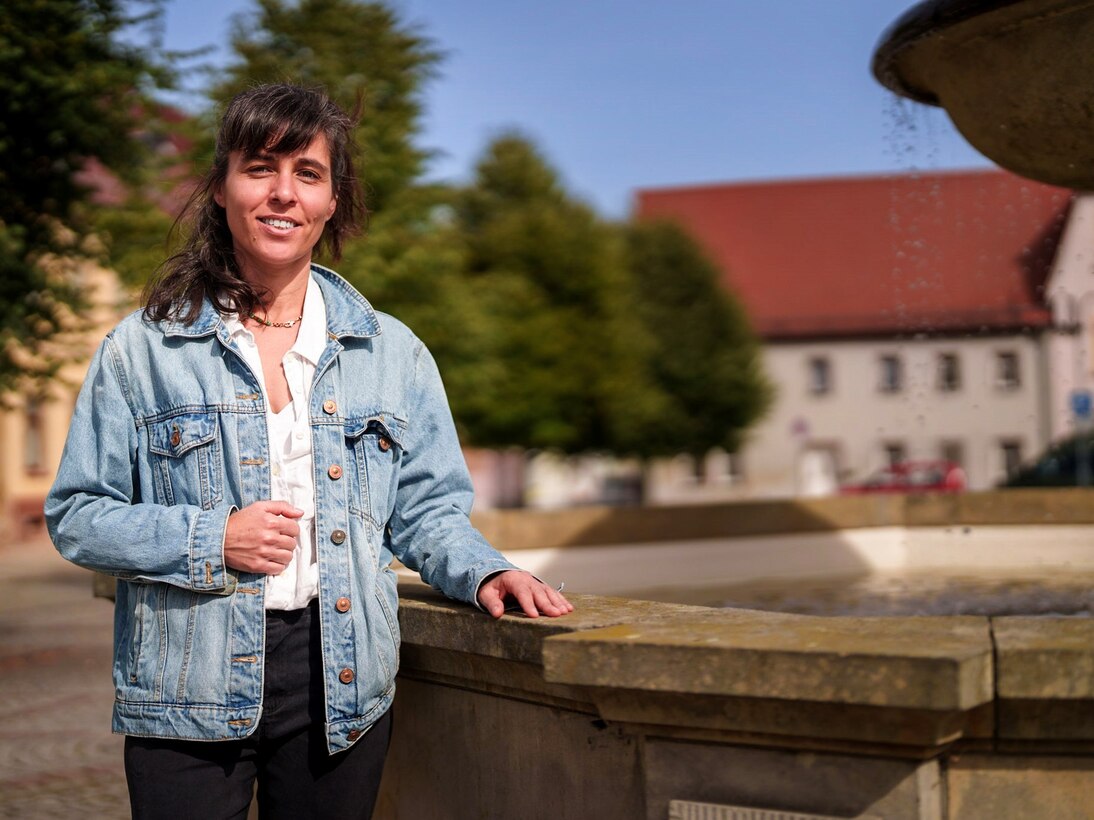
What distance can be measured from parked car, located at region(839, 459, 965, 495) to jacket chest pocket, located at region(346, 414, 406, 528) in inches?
1199

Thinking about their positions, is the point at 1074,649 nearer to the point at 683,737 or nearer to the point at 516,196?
the point at 683,737

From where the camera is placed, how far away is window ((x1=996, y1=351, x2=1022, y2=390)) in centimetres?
4512

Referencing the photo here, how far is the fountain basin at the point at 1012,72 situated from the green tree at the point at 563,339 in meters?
31.2

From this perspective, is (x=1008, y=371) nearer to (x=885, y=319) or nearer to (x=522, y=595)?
(x=885, y=319)

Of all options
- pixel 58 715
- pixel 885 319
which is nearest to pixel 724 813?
pixel 58 715

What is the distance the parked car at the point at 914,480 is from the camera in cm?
3297

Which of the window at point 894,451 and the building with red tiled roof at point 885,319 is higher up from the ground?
the building with red tiled roof at point 885,319

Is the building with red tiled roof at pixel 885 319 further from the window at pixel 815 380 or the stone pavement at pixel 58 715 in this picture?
the stone pavement at pixel 58 715

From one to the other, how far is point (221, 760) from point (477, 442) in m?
34.5

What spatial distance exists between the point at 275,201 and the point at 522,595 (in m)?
0.90

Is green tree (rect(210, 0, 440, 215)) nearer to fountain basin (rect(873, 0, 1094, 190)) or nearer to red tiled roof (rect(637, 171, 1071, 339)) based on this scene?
fountain basin (rect(873, 0, 1094, 190))

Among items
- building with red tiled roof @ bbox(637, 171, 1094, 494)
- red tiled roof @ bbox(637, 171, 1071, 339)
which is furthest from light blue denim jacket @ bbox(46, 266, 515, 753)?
building with red tiled roof @ bbox(637, 171, 1094, 494)

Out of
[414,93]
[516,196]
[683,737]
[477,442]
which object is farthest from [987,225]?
[683,737]

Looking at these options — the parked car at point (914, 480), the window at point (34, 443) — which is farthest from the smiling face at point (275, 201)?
the parked car at point (914, 480)
